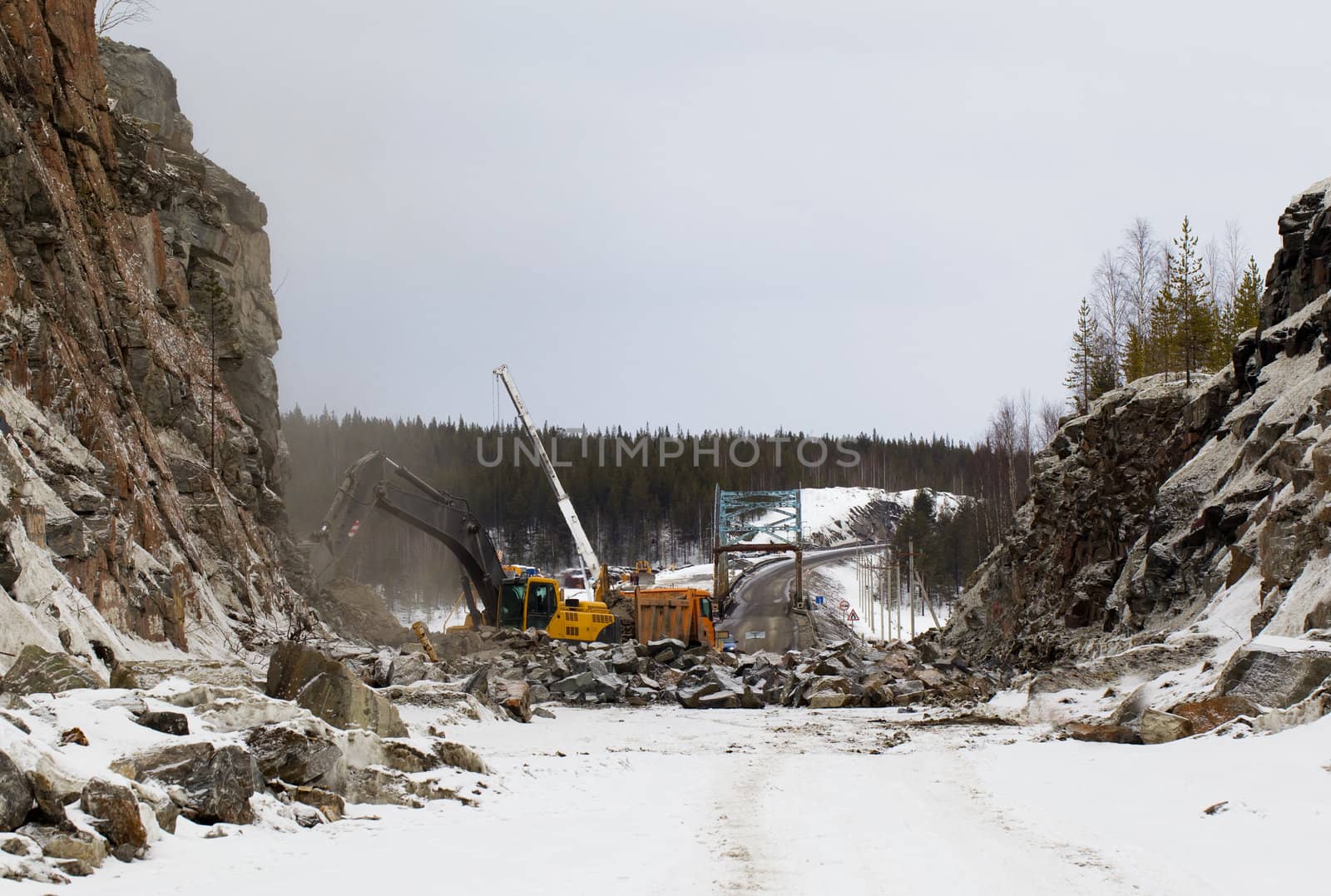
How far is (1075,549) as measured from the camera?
30484 mm

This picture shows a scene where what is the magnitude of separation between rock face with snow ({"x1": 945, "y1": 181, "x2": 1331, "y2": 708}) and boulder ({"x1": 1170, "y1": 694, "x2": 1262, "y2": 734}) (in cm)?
27

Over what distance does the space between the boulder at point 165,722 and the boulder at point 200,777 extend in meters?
0.80

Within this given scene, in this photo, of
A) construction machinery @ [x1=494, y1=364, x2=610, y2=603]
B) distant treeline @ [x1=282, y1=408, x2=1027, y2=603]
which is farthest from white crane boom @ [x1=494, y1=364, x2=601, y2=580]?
distant treeline @ [x1=282, y1=408, x2=1027, y2=603]

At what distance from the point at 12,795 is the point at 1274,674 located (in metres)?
12.3

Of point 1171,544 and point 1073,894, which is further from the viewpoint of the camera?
point 1171,544

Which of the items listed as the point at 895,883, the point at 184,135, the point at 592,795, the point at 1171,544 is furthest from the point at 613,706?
the point at 184,135

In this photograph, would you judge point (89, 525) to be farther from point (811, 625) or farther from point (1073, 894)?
point (811, 625)

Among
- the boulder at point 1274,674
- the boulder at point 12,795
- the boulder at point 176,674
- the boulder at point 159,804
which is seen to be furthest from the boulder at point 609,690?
the boulder at point 12,795

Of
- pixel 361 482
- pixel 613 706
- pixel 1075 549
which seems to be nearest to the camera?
→ pixel 613 706

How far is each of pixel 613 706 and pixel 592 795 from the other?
1529 cm

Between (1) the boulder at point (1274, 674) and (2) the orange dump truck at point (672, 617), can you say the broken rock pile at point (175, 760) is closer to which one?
(1) the boulder at point (1274, 674)

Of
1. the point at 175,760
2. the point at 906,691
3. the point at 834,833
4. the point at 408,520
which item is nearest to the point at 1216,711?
the point at 834,833

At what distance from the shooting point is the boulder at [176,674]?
10.4 meters

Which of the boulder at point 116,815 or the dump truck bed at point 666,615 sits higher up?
the boulder at point 116,815
